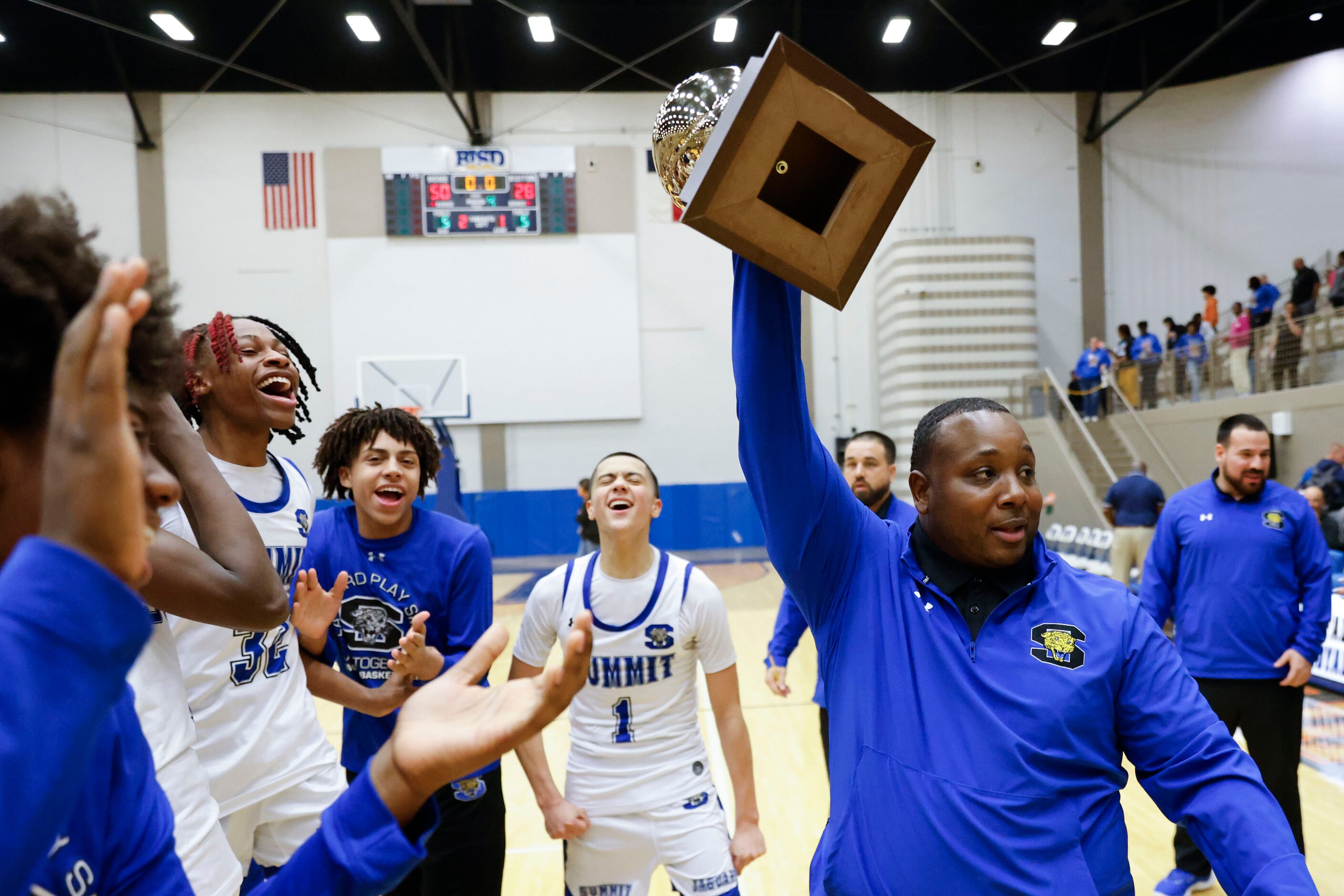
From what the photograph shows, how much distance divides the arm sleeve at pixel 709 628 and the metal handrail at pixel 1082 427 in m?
13.2

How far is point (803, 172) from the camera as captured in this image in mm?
1517

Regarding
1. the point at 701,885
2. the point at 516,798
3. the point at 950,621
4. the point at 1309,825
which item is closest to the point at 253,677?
the point at 701,885

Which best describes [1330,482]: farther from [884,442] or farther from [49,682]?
[49,682]

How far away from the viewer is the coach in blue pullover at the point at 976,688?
1.58 m

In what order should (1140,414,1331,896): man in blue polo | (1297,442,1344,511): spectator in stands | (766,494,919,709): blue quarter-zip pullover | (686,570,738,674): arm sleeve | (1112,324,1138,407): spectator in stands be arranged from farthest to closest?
(1112,324,1138,407): spectator in stands, (1297,442,1344,511): spectator in stands, (766,494,919,709): blue quarter-zip pullover, (1140,414,1331,896): man in blue polo, (686,570,738,674): arm sleeve

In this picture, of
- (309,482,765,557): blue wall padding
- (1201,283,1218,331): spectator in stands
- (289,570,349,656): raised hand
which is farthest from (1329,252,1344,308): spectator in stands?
(289,570,349,656): raised hand

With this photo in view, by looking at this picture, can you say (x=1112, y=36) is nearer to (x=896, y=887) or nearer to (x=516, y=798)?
(x=516, y=798)

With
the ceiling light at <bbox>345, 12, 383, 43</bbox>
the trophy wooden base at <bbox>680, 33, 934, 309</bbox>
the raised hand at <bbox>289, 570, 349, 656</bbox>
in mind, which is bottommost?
the raised hand at <bbox>289, 570, 349, 656</bbox>

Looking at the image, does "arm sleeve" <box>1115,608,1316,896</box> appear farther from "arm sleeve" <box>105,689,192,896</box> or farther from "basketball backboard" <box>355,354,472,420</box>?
"basketball backboard" <box>355,354,472,420</box>

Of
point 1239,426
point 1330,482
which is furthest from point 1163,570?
point 1330,482

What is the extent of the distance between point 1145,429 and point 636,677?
14.2 meters

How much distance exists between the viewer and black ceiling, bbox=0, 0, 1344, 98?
1609 cm

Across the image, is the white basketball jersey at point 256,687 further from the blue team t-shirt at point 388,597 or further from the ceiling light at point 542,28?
the ceiling light at point 542,28

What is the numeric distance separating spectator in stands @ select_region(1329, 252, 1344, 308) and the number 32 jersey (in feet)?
42.1
